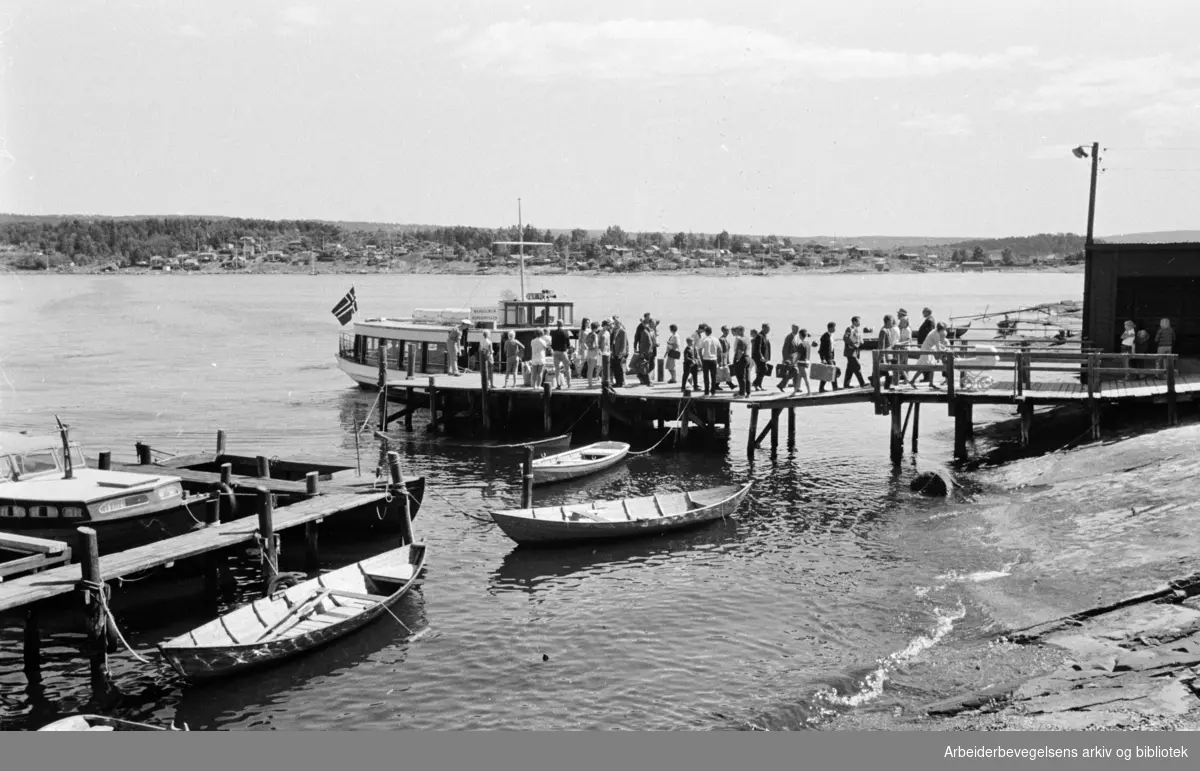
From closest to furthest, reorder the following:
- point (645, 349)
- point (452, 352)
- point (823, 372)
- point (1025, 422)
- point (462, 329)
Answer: point (1025, 422), point (823, 372), point (645, 349), point (452, 352), point (462, 329)

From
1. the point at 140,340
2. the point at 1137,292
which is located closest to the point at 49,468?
the point at 1137,292

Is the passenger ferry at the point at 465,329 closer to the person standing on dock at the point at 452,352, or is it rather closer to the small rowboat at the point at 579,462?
A: the person standing on dock at the point at 452,352

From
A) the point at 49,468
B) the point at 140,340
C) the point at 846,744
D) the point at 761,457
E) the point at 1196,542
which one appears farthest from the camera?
the point at 140,340

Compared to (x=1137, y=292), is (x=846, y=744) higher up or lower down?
lower down

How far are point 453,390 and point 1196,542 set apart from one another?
82.5 feet

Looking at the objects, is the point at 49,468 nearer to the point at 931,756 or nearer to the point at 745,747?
the point at 745,747

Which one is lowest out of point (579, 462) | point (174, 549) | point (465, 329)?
point (579, 462)

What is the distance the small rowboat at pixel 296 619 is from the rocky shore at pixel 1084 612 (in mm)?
8405

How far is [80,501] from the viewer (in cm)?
2111

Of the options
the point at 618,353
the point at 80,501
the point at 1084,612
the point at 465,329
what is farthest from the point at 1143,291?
the point at 80,501

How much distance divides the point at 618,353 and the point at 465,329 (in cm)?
1043

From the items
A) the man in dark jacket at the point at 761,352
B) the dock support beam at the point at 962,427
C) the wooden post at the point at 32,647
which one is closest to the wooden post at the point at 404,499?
the wooden post at the point at 32,647

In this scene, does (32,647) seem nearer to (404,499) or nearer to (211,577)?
(211,577)

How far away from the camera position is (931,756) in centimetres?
1100
